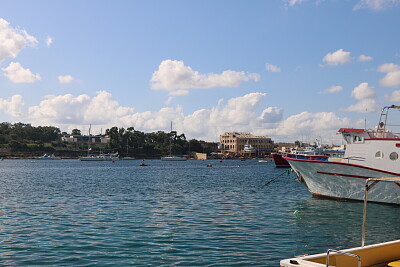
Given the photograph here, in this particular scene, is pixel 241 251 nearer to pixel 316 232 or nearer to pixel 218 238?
pixel 218 238

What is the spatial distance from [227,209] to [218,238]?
36.5 ft

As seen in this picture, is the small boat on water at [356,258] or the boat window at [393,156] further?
the boat window at [393,156]

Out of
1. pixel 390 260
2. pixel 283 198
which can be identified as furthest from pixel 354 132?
pixel 390 260

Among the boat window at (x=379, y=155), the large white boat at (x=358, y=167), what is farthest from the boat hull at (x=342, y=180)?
the boat window at (x=379, y=155)

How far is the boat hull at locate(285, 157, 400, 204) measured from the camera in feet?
101

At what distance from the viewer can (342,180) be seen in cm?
3284

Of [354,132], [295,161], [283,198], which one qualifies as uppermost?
[354,132]

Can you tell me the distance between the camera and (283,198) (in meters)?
40.0

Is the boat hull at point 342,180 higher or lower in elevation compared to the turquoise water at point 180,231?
higher

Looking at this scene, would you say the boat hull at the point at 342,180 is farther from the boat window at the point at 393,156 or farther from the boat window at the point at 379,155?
the boat window at the point at 379,155

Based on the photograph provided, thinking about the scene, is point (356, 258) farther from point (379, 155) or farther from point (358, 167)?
point (379, 155)

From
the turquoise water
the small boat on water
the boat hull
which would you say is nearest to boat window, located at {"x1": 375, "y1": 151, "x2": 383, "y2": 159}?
the boat hull

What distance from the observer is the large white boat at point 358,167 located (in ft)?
102

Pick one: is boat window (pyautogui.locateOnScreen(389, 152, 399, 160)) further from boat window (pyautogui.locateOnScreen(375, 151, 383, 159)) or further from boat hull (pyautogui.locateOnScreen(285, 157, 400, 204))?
boat hull (pyautogui.locateOnScreen(285, 157, 400, 204))
